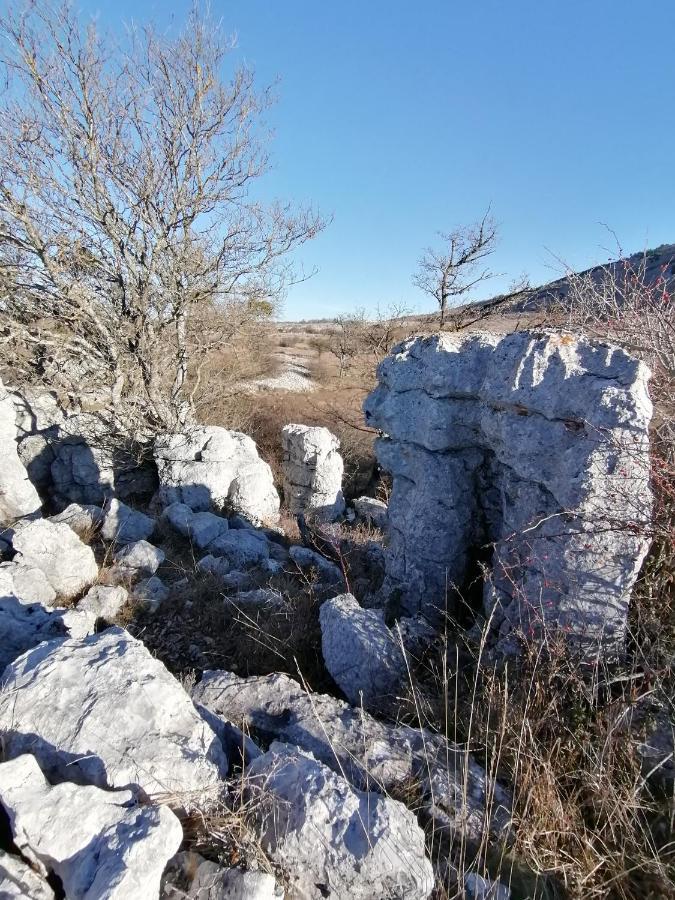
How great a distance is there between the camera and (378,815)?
1.81 metres

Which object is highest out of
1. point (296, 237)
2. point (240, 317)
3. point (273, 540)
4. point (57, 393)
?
point (296, 237)

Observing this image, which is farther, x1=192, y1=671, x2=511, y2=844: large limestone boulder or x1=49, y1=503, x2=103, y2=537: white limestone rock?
x1=49, y1=503, x2=103, y2=537: white limestone rock

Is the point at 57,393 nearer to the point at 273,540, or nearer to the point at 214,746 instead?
the point at 273,540

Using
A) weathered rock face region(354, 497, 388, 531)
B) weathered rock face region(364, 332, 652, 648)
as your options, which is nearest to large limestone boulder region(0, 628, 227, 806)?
weathered rock face region(364, 332, 652, 648)

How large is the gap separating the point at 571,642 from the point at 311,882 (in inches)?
74.4

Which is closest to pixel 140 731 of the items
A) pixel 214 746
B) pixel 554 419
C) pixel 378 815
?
pixel 214 746

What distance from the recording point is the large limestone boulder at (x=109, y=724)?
201cm

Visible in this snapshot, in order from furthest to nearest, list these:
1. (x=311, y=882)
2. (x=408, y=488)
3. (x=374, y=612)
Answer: (x=408, y=488) → (x=374, y=612) → (x=311, y=882)

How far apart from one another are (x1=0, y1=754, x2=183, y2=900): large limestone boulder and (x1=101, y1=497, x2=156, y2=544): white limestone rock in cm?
435

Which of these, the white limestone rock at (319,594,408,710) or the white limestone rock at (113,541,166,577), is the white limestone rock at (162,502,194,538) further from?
the white limestone rock at (319,594,408,710)

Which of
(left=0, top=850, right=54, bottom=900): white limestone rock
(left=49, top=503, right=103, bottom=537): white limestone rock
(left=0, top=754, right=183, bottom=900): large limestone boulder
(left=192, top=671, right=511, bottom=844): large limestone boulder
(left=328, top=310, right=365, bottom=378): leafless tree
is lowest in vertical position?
(left=192, top=671, right=511, bottom=844): large limestone boulder

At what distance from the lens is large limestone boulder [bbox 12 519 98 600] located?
4.53m

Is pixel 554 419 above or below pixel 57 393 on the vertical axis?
below

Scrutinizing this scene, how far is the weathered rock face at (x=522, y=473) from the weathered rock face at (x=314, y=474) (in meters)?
4.66
